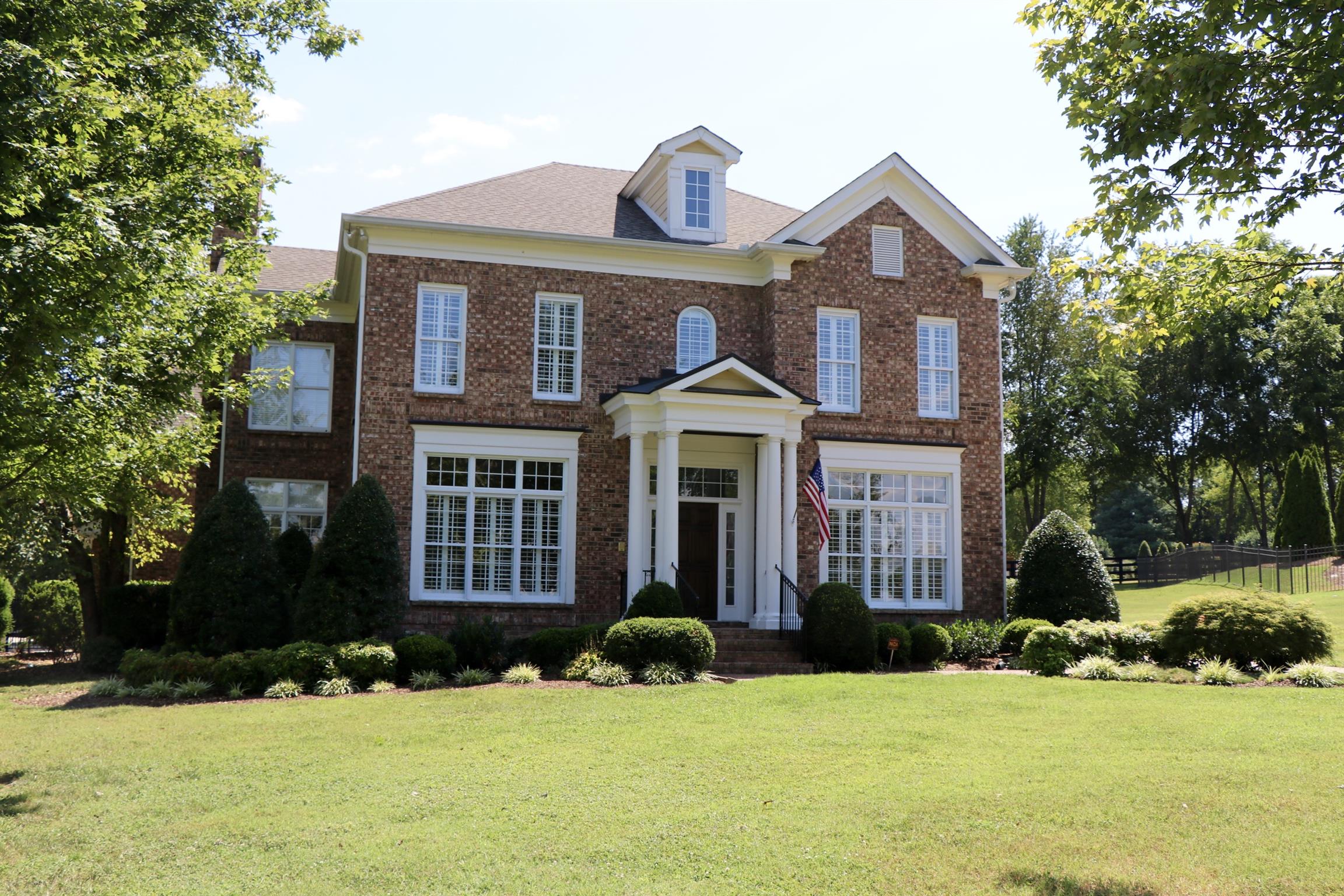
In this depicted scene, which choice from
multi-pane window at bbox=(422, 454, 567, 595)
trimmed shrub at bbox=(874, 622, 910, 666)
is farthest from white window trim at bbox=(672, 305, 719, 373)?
trimmed shrub at bbox=(874, 622, 910, 666)

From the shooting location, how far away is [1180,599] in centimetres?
3200

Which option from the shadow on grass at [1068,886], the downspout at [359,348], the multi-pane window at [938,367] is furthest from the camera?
the multi-pane window at [938,367]

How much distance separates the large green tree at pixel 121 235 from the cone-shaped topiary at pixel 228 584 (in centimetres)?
117

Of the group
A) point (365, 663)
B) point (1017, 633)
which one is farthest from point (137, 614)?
point (1017, 633)

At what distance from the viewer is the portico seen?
18969mm

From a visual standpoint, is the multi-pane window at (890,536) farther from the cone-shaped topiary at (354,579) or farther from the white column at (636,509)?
the cone-shaped topiary at (354,579)

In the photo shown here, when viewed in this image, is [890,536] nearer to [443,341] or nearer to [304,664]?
[443,341]

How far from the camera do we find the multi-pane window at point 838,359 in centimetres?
2114

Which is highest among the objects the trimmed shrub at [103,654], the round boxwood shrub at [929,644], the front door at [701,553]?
the front door at [701,553]

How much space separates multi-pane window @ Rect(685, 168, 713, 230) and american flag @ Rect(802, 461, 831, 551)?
5248mm

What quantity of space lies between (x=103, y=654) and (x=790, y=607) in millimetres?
11894

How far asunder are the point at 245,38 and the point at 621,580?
1105 centimetres

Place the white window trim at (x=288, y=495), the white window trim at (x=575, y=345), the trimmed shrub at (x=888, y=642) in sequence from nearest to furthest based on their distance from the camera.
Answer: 1. the trimmed shrub at (x=888, y=642)
2. the white window trim at (x=575, y=345)
3. the white window trim at (x=288, y=495)

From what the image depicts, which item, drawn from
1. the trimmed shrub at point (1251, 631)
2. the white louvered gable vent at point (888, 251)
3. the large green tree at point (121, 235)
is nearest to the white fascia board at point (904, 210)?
the white louvered gable vent at point (888, 251)
